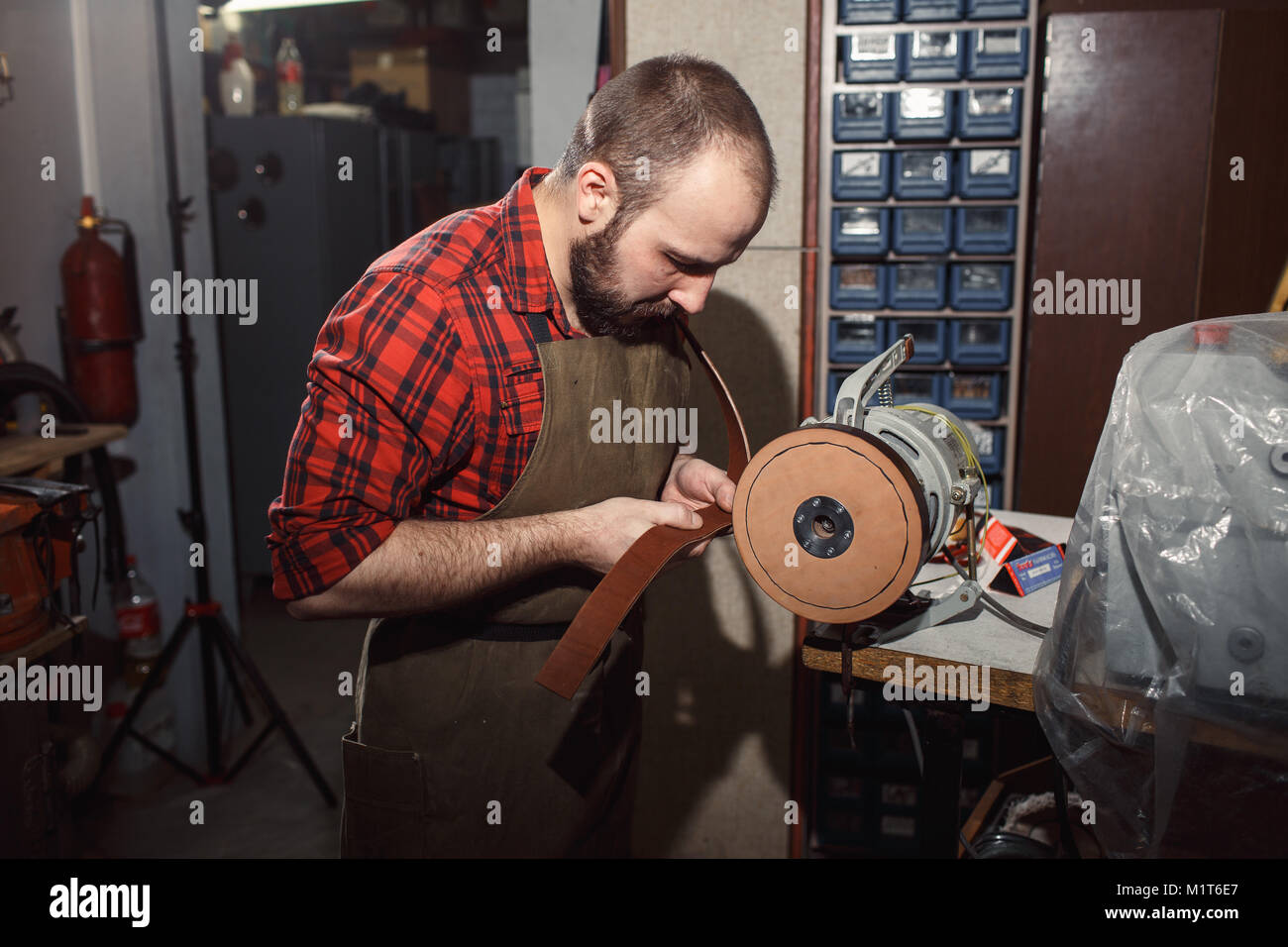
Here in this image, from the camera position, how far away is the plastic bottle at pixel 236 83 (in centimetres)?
382

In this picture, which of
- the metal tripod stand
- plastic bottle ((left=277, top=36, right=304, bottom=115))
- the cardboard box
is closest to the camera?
the metal tripod stand

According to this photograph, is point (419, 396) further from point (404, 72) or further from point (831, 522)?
point (404, 72)

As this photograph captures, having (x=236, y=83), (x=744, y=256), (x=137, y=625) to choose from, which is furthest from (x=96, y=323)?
(x=744, y=256)

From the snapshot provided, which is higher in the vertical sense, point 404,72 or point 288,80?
point 404,72

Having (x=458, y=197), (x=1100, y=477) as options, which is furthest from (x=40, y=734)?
(x=458, y=197)

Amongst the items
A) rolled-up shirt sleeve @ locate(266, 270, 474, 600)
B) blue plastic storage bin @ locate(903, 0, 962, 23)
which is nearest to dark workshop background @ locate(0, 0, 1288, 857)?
blue plastic storage bin @ locate(903, 0, 962, 23)

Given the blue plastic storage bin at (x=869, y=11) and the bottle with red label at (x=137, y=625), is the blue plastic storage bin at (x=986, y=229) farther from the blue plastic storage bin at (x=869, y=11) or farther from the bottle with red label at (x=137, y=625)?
the bottle with red label at (x=137, y=625)

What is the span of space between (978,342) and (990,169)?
39 centimetres

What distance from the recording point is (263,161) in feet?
13.1

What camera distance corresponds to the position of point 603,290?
1.33m

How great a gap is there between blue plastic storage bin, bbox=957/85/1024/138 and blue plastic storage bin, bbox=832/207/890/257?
0.26 meters

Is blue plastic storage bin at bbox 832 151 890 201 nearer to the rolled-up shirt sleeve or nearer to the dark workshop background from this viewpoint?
the dark workshop background

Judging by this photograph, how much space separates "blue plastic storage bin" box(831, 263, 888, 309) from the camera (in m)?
2.30

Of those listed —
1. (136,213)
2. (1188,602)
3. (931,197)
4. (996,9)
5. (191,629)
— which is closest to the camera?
(1188,602)
